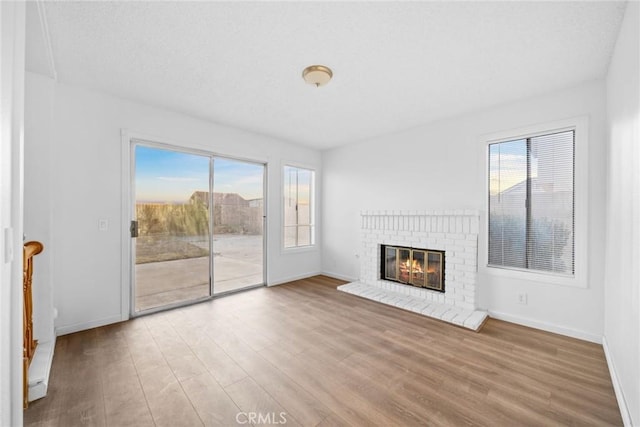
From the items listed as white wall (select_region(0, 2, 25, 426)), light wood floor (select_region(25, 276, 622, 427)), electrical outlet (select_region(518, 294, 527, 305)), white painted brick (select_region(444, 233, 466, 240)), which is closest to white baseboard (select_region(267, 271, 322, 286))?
light wood floor (select_region(25, 276, 622, 427))

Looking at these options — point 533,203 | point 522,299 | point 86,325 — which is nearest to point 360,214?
point 533,203

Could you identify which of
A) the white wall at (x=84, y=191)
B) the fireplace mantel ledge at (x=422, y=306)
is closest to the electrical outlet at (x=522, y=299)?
the fireplace mantel ledge at (x=422, y=306)

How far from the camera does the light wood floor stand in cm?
169

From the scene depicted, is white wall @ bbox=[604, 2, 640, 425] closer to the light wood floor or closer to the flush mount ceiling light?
the light wood floor

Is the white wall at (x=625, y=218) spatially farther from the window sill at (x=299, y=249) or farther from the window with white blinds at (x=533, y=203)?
the window sill at (x=299, y=249)

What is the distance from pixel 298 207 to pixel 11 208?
406 centimetres

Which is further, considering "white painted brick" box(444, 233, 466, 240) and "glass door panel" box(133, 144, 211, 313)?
"white painted brick" box(444, 233, 466, 240)

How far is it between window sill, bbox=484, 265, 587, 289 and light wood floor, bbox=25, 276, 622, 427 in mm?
539

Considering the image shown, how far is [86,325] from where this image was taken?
2840 mm

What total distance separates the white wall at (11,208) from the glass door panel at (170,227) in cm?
213

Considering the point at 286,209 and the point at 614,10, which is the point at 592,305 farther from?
the point at 286,209

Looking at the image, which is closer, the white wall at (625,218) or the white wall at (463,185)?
the white wall at (625,218)

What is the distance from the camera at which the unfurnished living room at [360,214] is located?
1.72 metres

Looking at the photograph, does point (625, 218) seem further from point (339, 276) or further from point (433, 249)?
point (339, 276)
